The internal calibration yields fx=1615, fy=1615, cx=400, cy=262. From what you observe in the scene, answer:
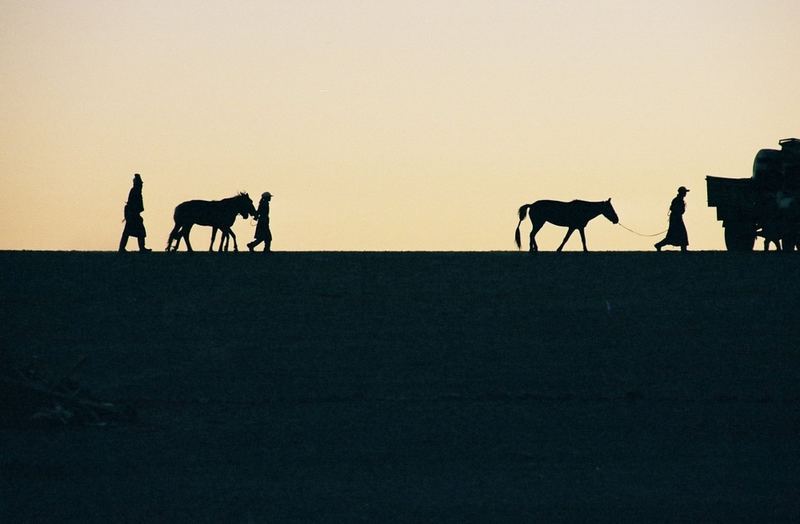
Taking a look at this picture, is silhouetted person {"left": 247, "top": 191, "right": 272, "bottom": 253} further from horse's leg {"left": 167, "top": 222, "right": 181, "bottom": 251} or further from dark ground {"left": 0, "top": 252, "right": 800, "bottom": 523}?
dark ground {"left": 0, "top": 252, "right": 800, "bottom": 523}

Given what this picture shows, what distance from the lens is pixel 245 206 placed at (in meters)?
29.6

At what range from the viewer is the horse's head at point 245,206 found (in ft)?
96.9

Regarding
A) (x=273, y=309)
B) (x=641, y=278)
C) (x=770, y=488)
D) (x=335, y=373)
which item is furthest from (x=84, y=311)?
(x=770, y=488)

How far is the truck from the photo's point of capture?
31969 millimetres

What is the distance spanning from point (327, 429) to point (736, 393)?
16.7ft

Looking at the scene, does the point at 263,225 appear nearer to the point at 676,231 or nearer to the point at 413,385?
the point at 676,231

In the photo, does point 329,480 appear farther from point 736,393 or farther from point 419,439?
point 736,393

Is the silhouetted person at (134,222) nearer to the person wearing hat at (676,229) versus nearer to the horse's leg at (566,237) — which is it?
the horse's leg at (566,237)

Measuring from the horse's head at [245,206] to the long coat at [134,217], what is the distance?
199 centimetres

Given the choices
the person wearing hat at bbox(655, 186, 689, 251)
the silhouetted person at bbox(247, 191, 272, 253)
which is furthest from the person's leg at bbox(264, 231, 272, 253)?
the person wearing hat at bbox(655, 186, 689, 251)

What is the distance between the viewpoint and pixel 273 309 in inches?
866

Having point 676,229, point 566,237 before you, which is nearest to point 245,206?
point 566,237


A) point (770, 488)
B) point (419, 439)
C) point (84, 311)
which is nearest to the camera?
point (770, 488)

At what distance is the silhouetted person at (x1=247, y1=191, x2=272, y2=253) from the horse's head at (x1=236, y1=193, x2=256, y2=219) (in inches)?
11.0
